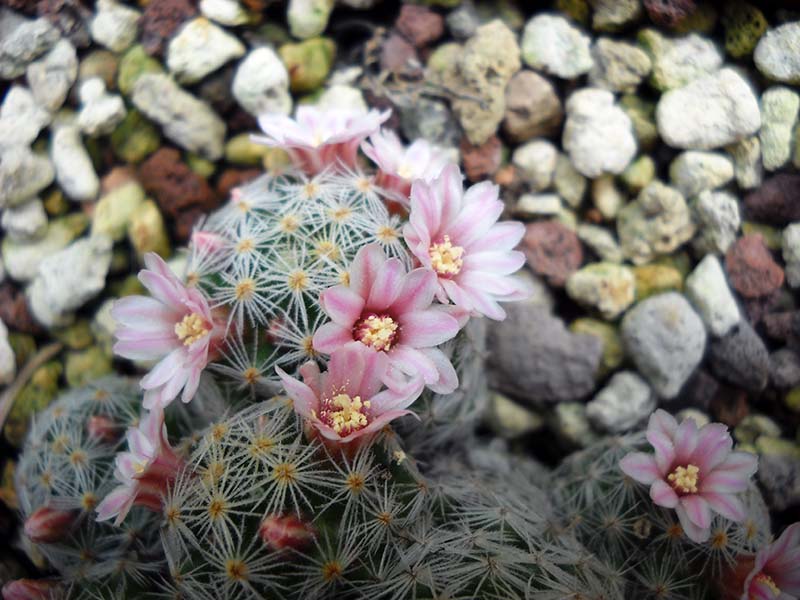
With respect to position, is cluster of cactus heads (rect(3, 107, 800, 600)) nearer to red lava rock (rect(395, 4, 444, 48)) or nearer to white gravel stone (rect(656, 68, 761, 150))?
red lava rock (rect(395, 4, 444, 48))

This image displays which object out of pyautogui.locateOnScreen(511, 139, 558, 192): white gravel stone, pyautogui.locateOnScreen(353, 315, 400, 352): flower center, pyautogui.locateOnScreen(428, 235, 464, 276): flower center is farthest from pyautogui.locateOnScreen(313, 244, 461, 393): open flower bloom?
pyautogui.locateOnScreen(511, 139, 558, 192): white gravel stone

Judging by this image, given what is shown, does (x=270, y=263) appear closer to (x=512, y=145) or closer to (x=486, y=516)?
(x=486, y=516)

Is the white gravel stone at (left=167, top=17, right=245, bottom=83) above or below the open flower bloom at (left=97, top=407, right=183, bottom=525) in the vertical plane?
above

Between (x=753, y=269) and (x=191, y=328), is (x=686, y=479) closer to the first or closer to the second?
(x=753, y=269)

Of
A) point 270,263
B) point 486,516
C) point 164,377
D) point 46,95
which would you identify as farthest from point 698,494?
point 46,95

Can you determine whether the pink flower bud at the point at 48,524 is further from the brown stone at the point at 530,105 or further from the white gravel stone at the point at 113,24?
the brown stone at the point at 530,105

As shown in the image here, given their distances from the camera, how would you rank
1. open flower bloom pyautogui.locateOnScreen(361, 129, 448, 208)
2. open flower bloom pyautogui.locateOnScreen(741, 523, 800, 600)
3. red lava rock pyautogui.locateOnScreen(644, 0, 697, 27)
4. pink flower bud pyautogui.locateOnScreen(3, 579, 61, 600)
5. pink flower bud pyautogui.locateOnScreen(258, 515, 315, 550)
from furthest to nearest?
red lava rock pyautogui.locateOnScreen(644, 0, 697, 27) < open flower bloom pyautogui.locateOnScreen(361, 129, 448, 208) < pink flower bud pyautogui.locateOnScreen(3, 579, 61, 600) < open flower bloom pyautogui.locateOnScreen(741, 523, 800, 600) < pink flower bud pyautogui.locateOnScreen(258, 515, 315, 550)

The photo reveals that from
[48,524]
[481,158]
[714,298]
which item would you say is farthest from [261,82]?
[714,298]
